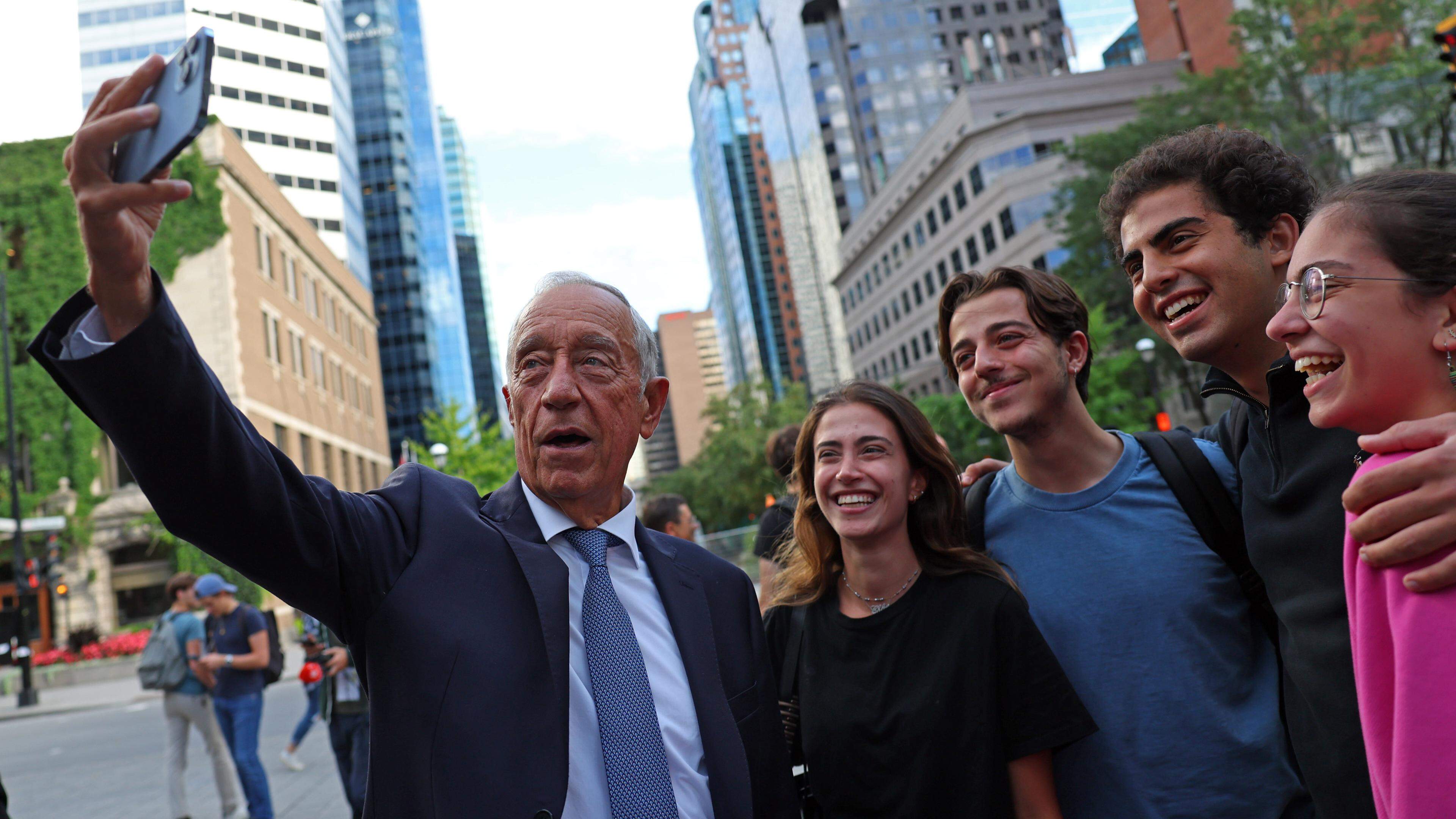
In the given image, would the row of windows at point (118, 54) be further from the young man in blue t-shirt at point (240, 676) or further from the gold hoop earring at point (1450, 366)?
the gold hoop earring at point (1450, 366)

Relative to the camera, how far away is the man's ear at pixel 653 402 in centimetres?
282

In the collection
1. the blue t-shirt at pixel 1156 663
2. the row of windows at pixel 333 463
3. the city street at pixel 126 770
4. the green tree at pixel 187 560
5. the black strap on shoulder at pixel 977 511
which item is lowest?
the city street at pixel 126 770

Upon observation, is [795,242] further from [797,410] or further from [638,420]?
[638,420]

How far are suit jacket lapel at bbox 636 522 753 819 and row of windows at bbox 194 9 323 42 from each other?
5895cm

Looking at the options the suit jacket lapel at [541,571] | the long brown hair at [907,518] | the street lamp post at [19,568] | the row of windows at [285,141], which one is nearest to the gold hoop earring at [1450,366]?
the long brown hair at [907,518]

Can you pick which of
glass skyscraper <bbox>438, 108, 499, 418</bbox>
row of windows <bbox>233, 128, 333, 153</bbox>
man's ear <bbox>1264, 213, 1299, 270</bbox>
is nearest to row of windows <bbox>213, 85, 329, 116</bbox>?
row of windows <bbox>233, 128, 333, 153</bbox>

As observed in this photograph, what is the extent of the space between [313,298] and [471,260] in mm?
117251

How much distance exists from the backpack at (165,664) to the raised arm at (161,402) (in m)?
8.34

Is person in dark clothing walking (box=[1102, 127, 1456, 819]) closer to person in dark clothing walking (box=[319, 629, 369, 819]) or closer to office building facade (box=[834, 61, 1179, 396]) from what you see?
person in dark clothing walking (box=[319, 629, 369, 819])

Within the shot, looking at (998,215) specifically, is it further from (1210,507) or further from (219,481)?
(219,481)

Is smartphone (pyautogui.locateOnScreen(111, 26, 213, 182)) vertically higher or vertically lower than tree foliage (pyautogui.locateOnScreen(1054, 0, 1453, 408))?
lower

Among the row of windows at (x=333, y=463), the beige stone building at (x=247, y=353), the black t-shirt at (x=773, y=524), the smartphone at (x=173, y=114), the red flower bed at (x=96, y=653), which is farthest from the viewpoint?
the row of windows at (x=333, y=463)

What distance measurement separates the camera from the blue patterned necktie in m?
2.13

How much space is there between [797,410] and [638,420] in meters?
59.5
